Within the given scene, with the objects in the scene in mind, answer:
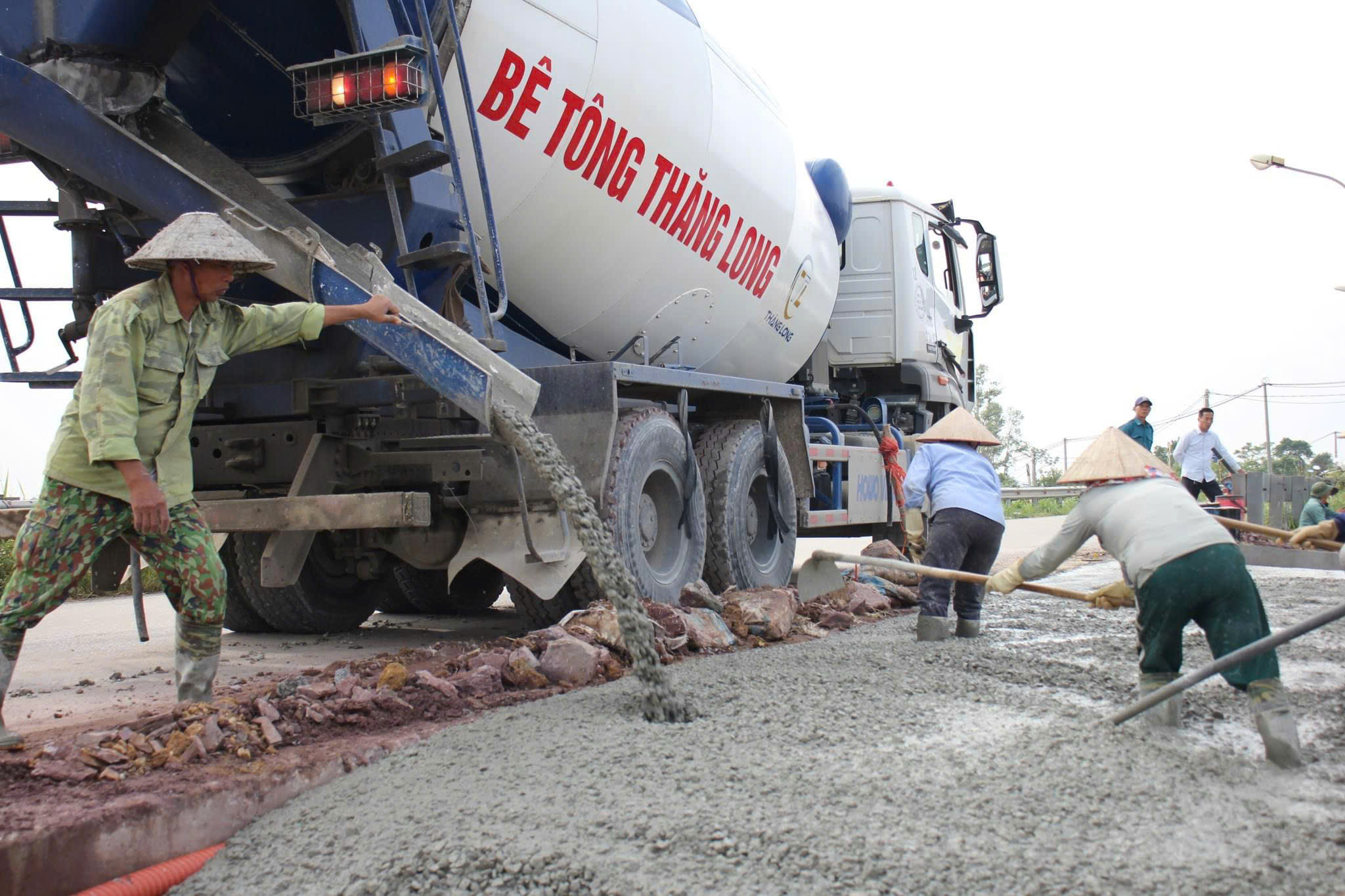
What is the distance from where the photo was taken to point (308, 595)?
5.83 metres

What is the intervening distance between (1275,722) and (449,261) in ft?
10.4

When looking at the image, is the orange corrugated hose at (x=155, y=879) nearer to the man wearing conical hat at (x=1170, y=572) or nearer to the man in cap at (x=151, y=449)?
the man in cap at (x=151, y=449)

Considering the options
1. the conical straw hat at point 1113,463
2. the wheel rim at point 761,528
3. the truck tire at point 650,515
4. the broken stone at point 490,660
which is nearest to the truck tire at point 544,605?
the truck tire at point 650,515

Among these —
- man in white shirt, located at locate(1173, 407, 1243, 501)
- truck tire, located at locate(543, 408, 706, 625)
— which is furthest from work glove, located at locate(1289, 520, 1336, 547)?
man in white shirt, located at locate(1173, 407, 1243, 501)

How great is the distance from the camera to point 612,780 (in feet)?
9.07

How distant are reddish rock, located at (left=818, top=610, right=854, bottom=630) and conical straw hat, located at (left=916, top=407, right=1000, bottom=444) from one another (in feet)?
3.42

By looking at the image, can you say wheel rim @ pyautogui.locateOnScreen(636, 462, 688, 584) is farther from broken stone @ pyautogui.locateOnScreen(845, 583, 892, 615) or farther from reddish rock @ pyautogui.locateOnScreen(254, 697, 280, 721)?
reddish rock @ pyautogui.locateOnScreen(254, 697, 280, 721)

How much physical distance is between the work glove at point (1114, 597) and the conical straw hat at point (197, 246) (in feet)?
9.71

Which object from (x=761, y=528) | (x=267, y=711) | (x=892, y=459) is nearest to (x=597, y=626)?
(x=267, y=711)

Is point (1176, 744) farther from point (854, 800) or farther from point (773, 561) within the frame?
point (773, 561)

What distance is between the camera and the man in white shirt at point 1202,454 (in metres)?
11.7

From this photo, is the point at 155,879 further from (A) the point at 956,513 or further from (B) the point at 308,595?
(A) the point at 956,513

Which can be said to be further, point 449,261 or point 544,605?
point 544,605

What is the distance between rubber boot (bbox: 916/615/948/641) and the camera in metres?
5.16
